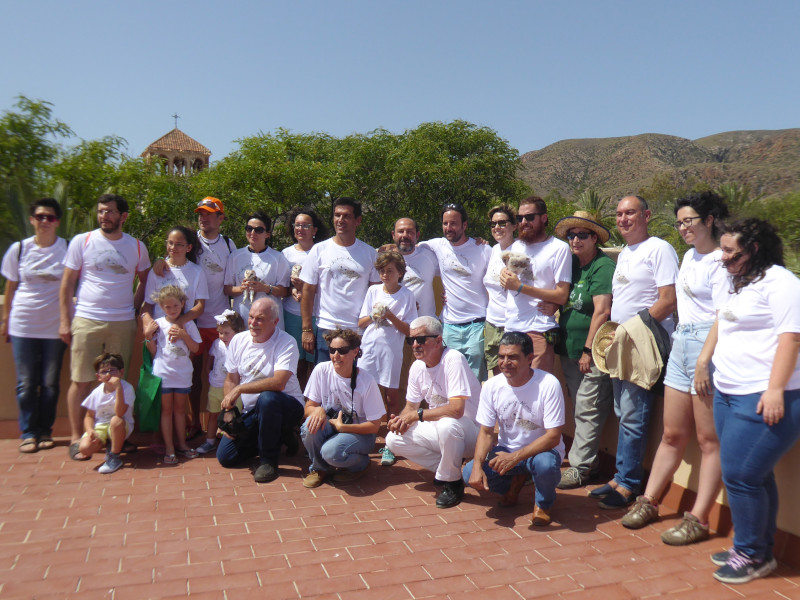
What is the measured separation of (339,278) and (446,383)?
4.54ft

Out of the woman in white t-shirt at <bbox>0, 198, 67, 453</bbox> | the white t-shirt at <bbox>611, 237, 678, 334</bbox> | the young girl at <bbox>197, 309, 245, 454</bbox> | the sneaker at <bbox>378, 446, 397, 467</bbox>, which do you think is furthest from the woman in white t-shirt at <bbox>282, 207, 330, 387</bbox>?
the white t-shirt at <bbox>611, 237, 678, 334</bbox>

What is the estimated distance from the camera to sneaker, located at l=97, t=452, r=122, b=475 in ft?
15.8

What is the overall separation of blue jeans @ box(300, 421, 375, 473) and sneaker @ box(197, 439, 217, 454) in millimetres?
1116

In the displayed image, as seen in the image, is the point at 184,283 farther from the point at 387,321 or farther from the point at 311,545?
the point at 311,545

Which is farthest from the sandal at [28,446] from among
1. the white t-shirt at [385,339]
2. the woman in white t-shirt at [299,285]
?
the white t-shirt at [385,339]

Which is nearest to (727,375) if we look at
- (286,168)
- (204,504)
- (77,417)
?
(204,504)

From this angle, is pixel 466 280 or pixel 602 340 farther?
pixel 466 280

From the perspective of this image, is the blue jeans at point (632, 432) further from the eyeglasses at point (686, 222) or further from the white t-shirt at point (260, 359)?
the white t-shirt at point (260, 359)

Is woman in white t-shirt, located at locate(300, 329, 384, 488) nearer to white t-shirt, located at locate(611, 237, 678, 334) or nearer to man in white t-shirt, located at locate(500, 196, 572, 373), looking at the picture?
man in white t-shirt, located at locate(500, 196, 572, 373)

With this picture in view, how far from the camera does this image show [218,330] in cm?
536

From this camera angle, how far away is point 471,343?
5.21m

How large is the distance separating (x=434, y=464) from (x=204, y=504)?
1.59 metres

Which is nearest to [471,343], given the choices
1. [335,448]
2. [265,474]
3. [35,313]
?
A: [335,448]

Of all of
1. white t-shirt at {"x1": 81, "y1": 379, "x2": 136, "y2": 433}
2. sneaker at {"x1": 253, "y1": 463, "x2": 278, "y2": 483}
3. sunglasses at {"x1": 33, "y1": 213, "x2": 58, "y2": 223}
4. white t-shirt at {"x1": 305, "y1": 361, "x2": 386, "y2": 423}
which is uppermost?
sunglasses at {"x1": 33, "y1": 213, "x2": 58, "y2": 223}
